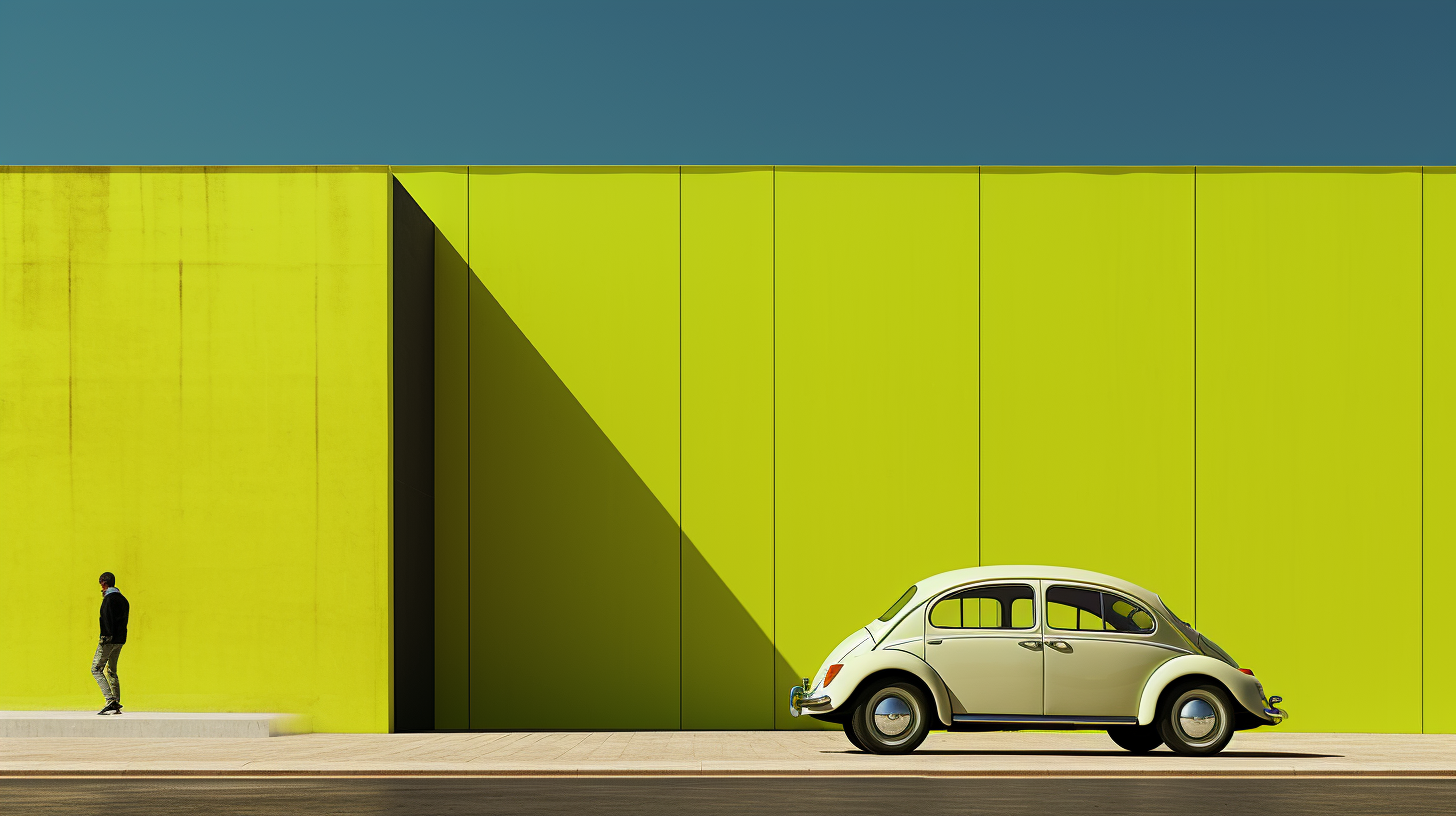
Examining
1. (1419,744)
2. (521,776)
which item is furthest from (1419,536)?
(521,776)

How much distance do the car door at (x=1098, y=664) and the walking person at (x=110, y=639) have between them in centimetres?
898

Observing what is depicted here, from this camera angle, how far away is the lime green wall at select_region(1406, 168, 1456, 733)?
15992 millimetres

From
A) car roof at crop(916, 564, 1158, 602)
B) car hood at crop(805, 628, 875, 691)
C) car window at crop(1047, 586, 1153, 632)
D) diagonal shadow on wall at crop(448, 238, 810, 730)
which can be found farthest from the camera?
diagonal shadow on wall at crop(448, 238, 810, 730)

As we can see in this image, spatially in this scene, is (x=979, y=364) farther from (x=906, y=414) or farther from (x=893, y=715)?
(x=893, y=715)

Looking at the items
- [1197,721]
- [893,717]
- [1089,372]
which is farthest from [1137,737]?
[1089,372]

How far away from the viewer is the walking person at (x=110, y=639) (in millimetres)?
13539

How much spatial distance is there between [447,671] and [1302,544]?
10.2 meters

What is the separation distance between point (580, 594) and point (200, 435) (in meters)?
4.68

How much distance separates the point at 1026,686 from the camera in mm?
12156

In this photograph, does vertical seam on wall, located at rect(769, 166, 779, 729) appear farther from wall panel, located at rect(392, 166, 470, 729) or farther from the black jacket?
the black jacket

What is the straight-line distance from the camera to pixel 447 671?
53.0 ft

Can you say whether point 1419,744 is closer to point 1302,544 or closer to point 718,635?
point 1302,544

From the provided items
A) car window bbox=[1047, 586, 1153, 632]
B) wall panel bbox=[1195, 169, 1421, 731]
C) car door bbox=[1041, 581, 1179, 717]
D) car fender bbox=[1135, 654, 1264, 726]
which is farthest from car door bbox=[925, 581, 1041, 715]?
wall panel bbox=[1195, 169, 1421, 731]

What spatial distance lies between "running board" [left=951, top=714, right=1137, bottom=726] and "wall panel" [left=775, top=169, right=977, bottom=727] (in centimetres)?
395
